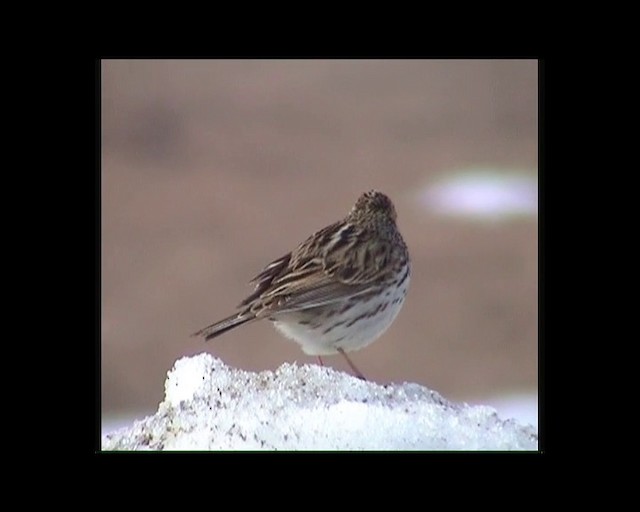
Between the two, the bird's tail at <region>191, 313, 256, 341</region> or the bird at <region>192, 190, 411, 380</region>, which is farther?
the bird at <region>192, 190, 411, 380</region>

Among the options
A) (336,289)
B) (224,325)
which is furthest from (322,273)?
(224,325)

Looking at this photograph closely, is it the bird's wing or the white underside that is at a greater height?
the bird's wing

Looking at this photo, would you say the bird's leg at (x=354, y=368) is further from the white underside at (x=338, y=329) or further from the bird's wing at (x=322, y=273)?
the bird's wing at (x=322, y=273)

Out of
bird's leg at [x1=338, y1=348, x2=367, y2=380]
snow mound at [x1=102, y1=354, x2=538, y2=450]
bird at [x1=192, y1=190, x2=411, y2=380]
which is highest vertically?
bird at [x1=192, y1=190, x2=411, y2=380]

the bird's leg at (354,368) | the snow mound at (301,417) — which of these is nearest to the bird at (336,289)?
the bird's leg at (354,368)

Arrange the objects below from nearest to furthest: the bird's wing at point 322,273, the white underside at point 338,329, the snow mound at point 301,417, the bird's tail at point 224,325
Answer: the snow mound at point 301,417 < the bird's tail at point 224,325 < the bird's wing at point 322,273 < the white underside at point 338,329

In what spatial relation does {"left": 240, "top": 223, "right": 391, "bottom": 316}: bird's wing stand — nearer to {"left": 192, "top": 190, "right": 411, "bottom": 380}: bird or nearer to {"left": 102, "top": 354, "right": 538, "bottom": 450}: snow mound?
{"left": 192, "top": 190, "right": 411, "bottom": 380}: bird

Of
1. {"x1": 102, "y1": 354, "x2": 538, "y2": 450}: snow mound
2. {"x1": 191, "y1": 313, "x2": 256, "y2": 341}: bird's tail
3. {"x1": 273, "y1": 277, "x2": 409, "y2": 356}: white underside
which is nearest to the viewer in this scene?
{"x1": 102, "y1": 354, "x2": 538, "y2": 450}: snow mound

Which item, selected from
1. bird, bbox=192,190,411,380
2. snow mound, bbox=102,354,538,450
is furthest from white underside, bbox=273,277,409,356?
snow mound, bbox=102,354,538,450
